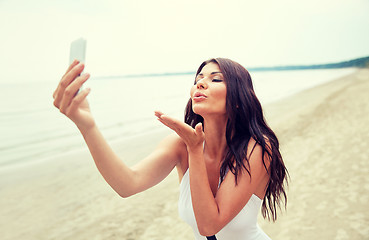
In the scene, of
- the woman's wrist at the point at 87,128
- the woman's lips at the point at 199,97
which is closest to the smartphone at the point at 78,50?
the woman's wrist at the point at 87,128

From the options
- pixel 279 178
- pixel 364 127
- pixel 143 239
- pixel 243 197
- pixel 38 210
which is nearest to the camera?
pixel 243 197

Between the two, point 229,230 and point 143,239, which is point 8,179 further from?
point 229,230

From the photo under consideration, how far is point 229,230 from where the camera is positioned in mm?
1746

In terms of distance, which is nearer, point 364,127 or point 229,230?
point 229,230

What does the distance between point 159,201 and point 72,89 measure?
4668 mm

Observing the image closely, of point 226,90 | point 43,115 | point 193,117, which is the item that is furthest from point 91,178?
point 43,115

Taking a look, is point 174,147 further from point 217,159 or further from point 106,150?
point 106,150

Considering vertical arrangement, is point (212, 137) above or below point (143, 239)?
above

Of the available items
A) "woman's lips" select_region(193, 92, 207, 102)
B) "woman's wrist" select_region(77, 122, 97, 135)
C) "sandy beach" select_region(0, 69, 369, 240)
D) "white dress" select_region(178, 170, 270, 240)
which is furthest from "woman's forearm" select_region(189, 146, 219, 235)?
"sandy beach" select_region(0, 69, 369, 240)

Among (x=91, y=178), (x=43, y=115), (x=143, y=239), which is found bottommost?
(x=43, y=115)

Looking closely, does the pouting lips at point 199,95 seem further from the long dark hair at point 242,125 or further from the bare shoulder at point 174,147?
the bare shoulder at point 174,147

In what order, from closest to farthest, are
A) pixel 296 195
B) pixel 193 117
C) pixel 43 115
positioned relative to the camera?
pixel 193 117 → pixel 296 195 → pixel 43 115

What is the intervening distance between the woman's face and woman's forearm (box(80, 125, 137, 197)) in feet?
1.78

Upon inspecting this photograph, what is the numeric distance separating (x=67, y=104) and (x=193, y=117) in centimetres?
112
